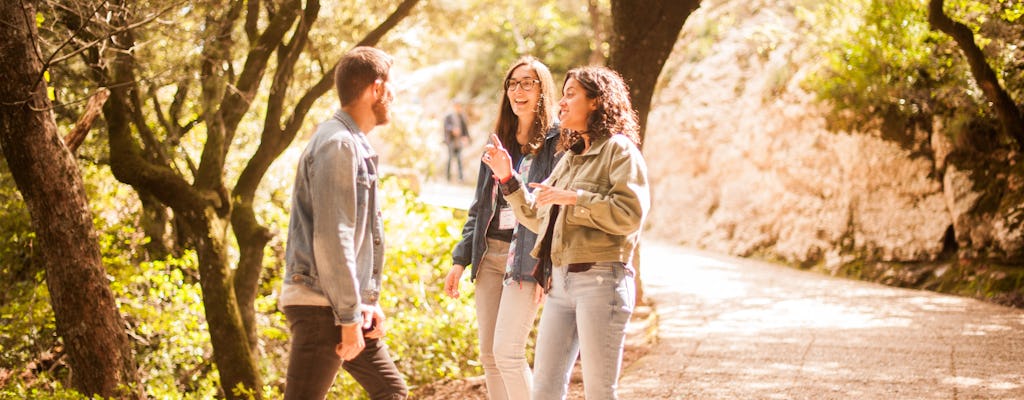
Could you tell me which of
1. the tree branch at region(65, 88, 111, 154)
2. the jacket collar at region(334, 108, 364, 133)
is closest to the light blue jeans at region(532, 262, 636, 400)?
the jacket collar at region(334, 108, 364, 133)

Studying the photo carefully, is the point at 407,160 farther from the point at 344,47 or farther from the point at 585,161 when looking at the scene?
Result: the point at 585,161

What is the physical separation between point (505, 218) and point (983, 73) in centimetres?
634

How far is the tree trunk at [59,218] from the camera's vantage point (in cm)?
541

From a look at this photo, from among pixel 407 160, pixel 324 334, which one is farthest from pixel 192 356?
pixel 407 160

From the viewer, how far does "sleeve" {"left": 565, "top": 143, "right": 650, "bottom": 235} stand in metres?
3.48

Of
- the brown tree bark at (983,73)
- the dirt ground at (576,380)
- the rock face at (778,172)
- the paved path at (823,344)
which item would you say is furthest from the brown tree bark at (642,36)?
the rock face at (778,172)

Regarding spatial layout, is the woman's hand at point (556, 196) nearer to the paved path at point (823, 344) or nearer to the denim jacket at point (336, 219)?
the denim jacket at point (336, 219)

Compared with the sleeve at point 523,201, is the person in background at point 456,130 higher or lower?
higher

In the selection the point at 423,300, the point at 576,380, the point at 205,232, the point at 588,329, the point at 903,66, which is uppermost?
the point at 903,66

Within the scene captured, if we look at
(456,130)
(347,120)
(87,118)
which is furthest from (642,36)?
(456,130)

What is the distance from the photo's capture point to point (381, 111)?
134 inches

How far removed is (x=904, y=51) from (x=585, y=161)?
26.8 ft

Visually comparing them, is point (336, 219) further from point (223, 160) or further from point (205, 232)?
point (223, 160)

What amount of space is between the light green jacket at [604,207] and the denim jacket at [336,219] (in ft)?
2.60
